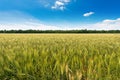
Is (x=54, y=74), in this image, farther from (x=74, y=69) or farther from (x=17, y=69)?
(x=17, y=69)

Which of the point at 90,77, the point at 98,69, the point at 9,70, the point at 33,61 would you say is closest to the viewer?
the point at 90,77

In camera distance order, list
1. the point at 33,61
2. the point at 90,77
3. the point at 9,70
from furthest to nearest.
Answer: the point at 33,61 → the point at 9,70 → the point at 90,77

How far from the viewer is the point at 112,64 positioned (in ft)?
5.39

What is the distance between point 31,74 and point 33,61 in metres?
0.23

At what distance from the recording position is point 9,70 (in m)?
1.59

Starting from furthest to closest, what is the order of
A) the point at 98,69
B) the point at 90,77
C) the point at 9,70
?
the point at 9,70
the point at 98,69
the point at 90,77

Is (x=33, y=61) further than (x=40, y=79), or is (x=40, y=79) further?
(x=33, y=61)

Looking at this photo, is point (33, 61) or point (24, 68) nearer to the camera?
point (24, 68)

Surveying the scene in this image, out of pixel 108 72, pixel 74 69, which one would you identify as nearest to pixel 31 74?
pixel 74 69

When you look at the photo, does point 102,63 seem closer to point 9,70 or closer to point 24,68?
point 24,68

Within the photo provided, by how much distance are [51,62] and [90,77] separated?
425 mm

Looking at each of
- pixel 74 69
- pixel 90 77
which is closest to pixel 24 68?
pixel 74 69

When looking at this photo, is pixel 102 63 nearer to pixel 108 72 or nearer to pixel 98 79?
pixel 108 72

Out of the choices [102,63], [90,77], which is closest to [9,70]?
[90,77]
